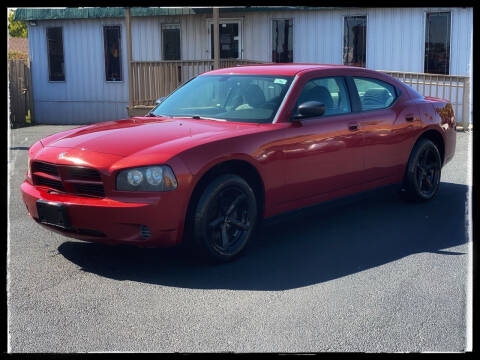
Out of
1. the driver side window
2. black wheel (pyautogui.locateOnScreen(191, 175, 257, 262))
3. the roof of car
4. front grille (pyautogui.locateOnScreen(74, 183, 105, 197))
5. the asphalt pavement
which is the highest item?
the roof of car

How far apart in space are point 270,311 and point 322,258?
1.33 meters

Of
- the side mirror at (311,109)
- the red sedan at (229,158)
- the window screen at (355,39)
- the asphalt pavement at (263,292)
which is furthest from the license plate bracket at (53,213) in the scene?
the window screen at (355,39)

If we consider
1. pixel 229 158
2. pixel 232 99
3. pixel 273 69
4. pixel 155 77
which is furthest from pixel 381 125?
pixel 155 77

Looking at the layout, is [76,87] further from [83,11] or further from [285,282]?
[285,282]

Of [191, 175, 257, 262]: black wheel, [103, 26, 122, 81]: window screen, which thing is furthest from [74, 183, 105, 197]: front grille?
[103, 26, 122, 81]: window screen

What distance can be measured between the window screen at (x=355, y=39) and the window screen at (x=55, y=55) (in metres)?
8.42

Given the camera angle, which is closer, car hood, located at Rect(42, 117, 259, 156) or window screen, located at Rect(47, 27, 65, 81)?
car hood, located at Rect(42, 117, 259, 156)

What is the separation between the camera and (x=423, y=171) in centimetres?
773

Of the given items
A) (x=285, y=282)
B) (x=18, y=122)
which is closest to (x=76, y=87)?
(x=18, y=122)

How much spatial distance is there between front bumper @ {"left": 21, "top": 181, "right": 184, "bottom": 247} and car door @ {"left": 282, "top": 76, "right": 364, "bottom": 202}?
4.15ft

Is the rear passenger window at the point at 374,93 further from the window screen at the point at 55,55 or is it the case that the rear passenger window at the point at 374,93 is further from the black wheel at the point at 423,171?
the window screen at the point at 55,55

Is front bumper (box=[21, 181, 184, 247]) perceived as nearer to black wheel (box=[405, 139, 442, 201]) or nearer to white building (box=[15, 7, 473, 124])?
black wheel (box=[405, 139, 442, 201])

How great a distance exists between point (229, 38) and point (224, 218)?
13996 millimetres

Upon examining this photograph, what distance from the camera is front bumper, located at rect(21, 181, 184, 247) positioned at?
16.4 feet
